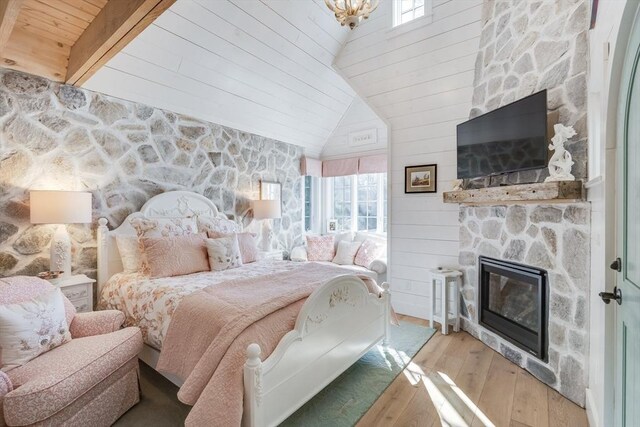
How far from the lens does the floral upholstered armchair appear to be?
4.57 ft

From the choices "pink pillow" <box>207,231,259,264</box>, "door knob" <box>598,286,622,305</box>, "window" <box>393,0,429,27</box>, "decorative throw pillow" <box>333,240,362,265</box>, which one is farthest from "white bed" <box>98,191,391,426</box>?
"window" <box>393,0,429,27</box>

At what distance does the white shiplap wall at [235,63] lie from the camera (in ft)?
9.19

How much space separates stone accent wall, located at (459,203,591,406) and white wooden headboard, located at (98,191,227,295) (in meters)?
3.14

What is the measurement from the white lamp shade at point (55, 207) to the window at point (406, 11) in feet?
11.8

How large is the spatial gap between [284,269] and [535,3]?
10.2ft

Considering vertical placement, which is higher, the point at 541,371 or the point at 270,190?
the point at 270,190

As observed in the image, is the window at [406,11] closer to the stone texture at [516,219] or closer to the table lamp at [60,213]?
the stone texture at [516,219]

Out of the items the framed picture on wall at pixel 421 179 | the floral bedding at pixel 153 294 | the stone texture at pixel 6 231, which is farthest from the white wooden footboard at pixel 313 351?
the stone texture at pixel 6 231

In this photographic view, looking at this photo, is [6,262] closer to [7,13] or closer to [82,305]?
[82,305]

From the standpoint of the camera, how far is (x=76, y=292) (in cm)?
246

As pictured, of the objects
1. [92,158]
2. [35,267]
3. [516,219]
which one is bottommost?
[35,267]

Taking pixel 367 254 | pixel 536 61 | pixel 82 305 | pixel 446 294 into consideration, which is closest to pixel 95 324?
pixel 82 305

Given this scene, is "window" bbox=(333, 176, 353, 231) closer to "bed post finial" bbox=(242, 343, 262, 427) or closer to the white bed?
the white bed

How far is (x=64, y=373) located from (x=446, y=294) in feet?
10.1
